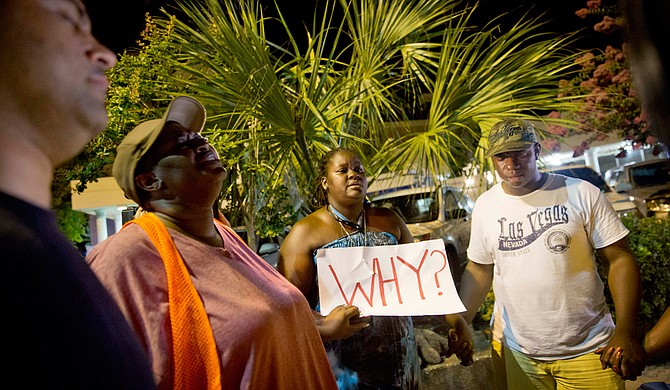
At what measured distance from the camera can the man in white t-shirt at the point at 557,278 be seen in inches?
99.0

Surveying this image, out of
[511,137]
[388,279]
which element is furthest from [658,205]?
[388,279]

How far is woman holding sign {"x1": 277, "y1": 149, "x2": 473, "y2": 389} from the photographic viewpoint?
8.55 ft

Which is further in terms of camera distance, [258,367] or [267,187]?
[267,187]

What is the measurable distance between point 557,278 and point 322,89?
2.49 meters

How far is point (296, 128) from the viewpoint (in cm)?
408

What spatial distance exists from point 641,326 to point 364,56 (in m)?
4.04

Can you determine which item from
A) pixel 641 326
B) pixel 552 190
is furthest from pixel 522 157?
pixel 641 326

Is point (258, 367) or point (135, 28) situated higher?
point (135, 28)

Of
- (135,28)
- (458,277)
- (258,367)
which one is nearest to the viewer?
(258,367)

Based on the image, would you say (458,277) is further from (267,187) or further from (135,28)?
(135,28)

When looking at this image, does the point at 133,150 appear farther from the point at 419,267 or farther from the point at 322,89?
the point at 322,89

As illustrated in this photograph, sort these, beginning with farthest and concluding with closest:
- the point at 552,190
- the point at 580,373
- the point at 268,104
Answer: the point at 268,104 → the point at 552,190 → the point at 580,373

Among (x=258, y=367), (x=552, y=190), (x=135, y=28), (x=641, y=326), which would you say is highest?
(x=135, y=28)

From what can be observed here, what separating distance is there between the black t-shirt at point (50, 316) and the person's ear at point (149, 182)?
0.88m
